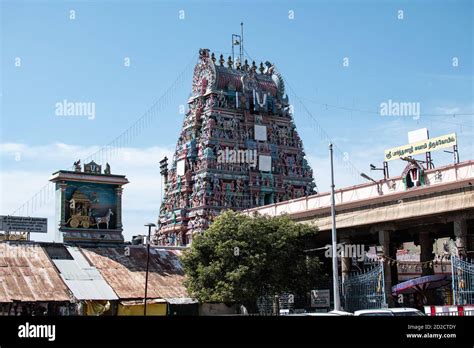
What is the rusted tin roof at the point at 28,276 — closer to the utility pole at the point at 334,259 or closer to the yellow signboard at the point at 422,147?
the utility pole at the point at 334,259

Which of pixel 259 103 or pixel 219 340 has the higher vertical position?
pixel 259 103

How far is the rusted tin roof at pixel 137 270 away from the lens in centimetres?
5059

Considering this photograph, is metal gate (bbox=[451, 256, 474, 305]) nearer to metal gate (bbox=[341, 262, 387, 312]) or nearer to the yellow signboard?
metal gate (bbox=[341, 262, 387, 312])

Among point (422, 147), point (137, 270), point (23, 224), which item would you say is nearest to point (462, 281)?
point (422, 147)

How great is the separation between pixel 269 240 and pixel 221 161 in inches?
1478

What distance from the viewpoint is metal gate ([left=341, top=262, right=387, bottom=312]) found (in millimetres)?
44281

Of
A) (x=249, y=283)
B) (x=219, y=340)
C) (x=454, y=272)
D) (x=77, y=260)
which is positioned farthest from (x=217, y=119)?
(x=219, y=340)

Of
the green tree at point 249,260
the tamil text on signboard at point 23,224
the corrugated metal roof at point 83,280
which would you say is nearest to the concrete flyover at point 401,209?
the green tree at point 249,260

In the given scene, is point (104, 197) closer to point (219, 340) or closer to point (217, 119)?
point (217, 119)

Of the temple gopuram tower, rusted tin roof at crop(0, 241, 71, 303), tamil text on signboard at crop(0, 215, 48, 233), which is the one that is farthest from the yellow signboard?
the temple gopuram tower

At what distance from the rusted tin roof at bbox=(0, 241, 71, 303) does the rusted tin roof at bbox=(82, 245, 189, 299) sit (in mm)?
4121

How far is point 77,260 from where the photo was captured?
53.2 meters

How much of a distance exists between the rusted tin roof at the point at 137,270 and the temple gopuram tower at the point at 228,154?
2276cm

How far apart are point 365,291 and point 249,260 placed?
28.0 feet
